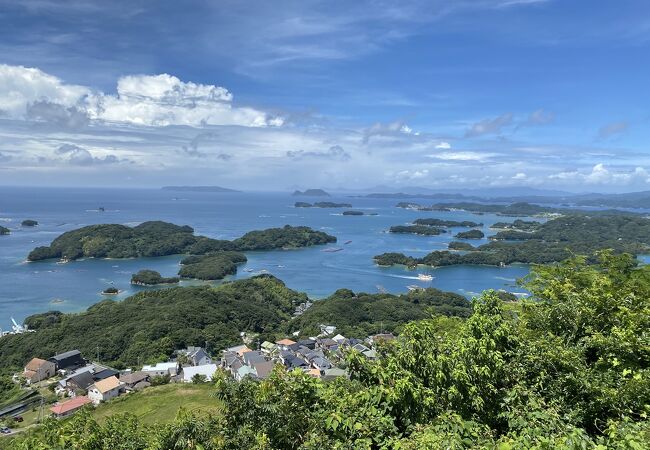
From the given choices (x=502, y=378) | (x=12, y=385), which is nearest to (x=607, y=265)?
(x=502, y=378)

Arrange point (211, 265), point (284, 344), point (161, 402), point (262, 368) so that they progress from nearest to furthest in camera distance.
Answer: point (161, 402) → point (262, 368) → point (284, 344) → point (211, 265)

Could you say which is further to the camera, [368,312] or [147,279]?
[147,279]

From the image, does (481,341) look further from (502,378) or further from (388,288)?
(388,288)

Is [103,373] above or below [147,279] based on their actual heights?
below

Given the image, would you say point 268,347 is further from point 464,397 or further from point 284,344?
point 464,397

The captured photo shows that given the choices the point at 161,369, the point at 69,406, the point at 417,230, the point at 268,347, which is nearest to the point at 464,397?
the point at 69,406

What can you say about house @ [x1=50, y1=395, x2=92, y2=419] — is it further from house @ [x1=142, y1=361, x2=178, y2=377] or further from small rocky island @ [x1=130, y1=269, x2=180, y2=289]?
small rocky island @ [x1=130, y1=269, x2=180, y2=289]
